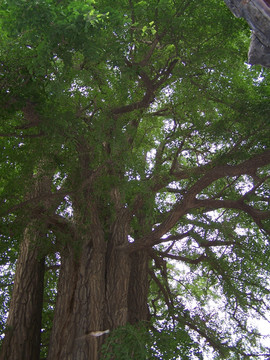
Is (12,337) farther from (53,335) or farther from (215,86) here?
(215,86)

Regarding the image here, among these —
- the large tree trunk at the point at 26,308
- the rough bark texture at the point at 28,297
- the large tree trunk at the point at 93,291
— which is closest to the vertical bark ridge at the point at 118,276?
the large tree trunk at the point at 93,291

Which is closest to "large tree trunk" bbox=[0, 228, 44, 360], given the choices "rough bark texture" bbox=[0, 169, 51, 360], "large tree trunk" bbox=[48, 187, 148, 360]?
"rough bark texture" bbox=[0, 169, 51, 360]

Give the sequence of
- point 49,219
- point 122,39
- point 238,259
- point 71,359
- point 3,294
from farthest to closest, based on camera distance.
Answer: point 3,294 → point 238,259 → point 49,219 → point 71,359 → point 122,39

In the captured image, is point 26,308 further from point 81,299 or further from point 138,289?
point 138,289

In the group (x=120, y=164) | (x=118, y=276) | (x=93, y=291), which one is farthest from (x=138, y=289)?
(x=120, y=164)

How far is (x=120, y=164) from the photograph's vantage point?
19.2 ft

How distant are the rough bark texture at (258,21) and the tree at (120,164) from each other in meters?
0.97

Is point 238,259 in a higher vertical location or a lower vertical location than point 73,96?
lower

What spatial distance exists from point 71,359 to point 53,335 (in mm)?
691

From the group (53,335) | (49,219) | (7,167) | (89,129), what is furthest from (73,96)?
(53,335)

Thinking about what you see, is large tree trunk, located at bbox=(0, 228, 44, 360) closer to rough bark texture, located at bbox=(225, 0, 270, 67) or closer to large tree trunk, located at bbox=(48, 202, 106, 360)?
large tree trunk, located at bbox=(48, 202, 106, 360)

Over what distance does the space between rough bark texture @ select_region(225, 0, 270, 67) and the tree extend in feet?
3.19

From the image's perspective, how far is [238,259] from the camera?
764 cm

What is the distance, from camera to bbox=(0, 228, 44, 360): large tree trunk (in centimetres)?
679
